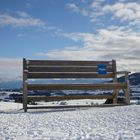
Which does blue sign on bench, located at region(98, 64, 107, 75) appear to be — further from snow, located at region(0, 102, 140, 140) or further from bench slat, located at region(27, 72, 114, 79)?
snow, located at region(0, 102, 140, 140)

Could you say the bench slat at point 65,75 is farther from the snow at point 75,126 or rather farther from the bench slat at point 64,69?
the snow at point 75,126

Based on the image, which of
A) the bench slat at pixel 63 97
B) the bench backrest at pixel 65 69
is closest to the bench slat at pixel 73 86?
the bench slat at pixel 63 97

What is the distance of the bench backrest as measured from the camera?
1443 centimetres

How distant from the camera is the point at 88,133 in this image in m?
8.12

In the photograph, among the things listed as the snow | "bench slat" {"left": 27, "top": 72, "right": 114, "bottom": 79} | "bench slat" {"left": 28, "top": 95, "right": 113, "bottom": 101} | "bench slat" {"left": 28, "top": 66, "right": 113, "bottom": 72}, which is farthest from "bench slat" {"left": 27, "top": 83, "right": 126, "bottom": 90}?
the snow

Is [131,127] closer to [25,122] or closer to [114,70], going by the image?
[25,122]

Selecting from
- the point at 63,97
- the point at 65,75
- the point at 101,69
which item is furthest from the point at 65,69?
the point at 101,69

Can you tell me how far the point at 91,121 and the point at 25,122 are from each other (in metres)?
1.71

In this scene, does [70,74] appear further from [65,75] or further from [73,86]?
[73,86]

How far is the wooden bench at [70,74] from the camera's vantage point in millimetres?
13648

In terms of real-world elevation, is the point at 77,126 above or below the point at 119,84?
below

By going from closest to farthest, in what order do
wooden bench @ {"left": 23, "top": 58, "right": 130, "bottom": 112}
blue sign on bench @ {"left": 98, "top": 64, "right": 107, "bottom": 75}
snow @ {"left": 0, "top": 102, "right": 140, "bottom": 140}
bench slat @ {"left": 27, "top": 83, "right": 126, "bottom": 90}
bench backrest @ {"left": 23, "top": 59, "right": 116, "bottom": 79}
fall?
snow @ {"left": 0, "top": 102, "right": 140, "bottom": 140} < bench slat @ {"left": 27, "top": 83, "right": 126, "bottom": 90} < wooden bench @ {"left": 23, "top": 58, "right": 130, "bottom": 112} < bench backrest @ {"left": 23, "top": 59, "right": 116, "bottom": 79} < blue sign on bench @ {"left": 98, "top": 64, "right": 107, "bottom": 75}

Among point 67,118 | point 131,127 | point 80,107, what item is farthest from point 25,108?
point 131,127

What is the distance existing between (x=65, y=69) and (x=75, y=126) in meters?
5.76
